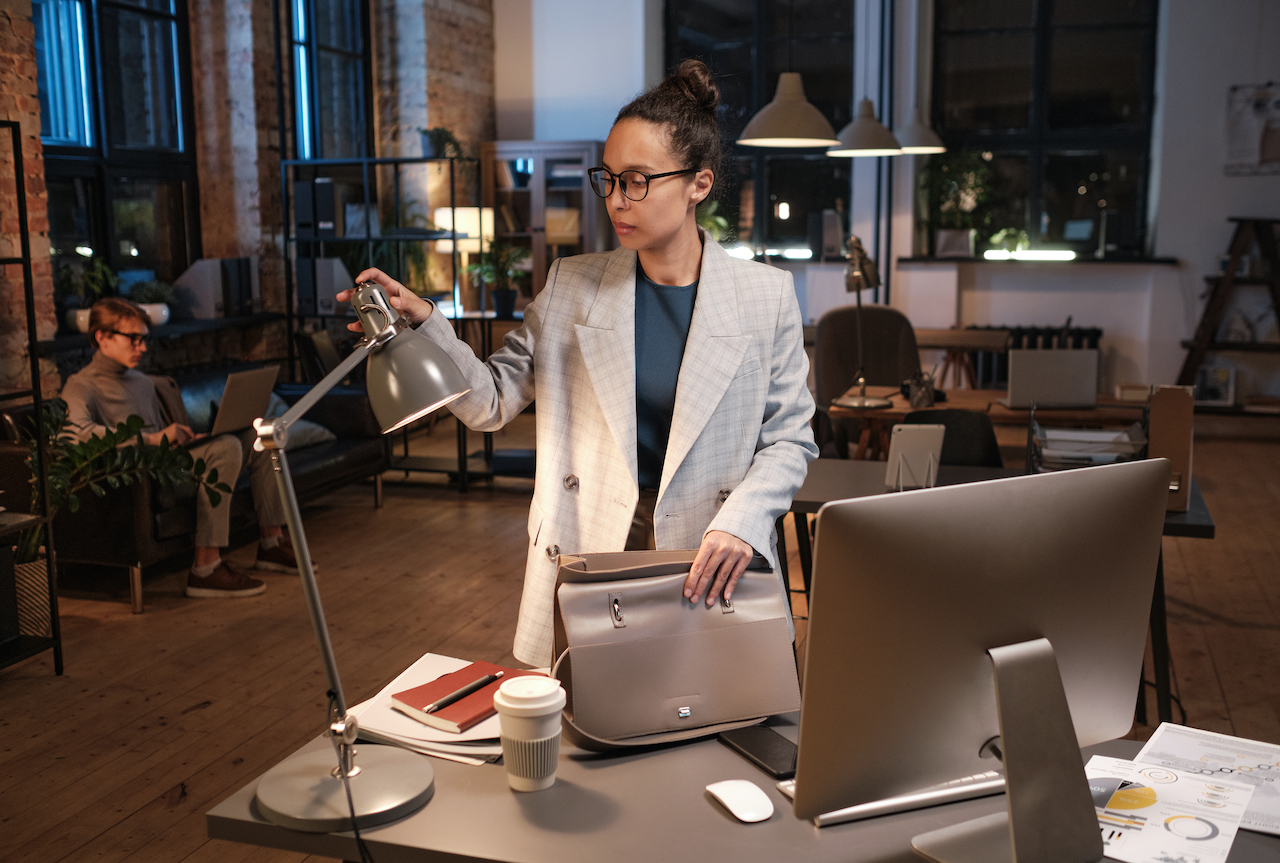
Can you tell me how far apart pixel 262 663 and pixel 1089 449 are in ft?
9.15

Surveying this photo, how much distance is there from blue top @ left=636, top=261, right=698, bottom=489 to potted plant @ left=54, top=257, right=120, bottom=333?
4436 mm

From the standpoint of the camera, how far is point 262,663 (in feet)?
12.1

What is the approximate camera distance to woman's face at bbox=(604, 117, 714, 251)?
169 cm

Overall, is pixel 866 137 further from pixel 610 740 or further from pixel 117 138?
pixel 610 740

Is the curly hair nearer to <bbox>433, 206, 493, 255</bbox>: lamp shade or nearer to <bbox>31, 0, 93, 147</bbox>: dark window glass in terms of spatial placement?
<bbox>31, 0, 93, 147</bbox>: dark window glass

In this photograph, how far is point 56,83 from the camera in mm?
5668

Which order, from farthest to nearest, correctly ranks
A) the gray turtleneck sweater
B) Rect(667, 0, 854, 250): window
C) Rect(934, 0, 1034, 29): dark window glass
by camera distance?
Rect(667, 0, 854, 250): window
Rect(934, 0, 1034, 29): dark window glass
the gray turtleneck sweater

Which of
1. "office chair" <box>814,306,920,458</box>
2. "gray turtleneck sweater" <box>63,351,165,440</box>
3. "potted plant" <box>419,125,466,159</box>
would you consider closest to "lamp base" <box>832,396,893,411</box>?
"office chair" <box>814,306,920,458</box>

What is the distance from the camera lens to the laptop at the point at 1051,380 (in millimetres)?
4570

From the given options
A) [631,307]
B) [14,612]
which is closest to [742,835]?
[631,307]

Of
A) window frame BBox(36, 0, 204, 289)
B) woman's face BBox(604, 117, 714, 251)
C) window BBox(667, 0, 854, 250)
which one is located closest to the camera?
woman's face BBox(604, 117, 714, 251)

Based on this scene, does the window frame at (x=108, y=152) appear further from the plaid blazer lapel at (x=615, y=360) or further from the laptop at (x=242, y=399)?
the plaid blazer lapel at (x=615, y=360)

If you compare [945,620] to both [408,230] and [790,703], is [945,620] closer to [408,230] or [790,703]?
[790,703]

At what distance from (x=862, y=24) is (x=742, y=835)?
849 centimetres
